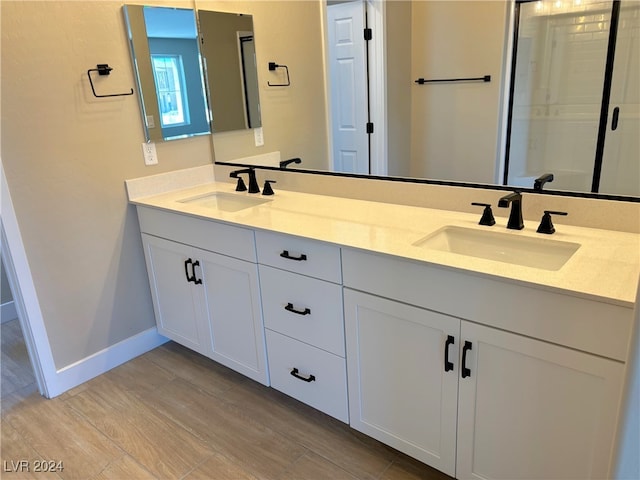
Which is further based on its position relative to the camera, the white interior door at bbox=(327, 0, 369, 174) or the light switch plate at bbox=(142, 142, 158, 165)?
the light switch plate at bbox=(142, 142, 158, 165)

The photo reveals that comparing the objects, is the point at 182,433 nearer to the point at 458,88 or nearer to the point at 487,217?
the point at 487,217

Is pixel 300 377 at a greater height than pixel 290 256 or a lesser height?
lesser

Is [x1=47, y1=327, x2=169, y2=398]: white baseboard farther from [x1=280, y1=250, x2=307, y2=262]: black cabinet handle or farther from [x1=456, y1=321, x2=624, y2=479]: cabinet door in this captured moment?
[x1=456, y1=321, x2=624, y2=479]: cabinet door

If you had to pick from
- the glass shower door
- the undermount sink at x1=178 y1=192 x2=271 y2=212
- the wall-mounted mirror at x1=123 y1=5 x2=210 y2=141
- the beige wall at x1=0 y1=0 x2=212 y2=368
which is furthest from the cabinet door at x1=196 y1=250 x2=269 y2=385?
the glass shower door

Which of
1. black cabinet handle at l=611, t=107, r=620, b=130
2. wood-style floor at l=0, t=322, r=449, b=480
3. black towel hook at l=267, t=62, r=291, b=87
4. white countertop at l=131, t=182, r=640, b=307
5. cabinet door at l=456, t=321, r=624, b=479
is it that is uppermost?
black towel hook at l=267, t=62, r=291, b=87

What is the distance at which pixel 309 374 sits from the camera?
6.31 feet

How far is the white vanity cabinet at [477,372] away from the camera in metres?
1.21

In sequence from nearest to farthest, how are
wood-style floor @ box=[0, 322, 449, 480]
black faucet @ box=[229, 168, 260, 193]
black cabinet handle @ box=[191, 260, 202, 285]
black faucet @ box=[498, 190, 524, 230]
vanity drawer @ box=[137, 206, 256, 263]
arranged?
black faucet @ box=[498, 190, 524, 230] < wood-style floor @ box=[0, 322, 449, 480] < vanity drawer @ box=[137, 206, 256, 263] < black cabinet handle @ box=[191, 260, 202, 285] < black faucet @ box=[229, 168, 260, 193]

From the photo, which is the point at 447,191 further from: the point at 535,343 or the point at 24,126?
the point at 24,126

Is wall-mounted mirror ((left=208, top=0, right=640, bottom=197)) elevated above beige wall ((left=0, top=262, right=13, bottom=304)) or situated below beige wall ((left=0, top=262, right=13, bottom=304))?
above

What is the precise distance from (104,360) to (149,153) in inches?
44.6

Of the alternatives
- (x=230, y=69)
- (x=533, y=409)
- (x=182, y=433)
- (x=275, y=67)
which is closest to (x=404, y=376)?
(x=533, y=409)

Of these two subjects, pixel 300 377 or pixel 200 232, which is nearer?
pixel 300 377

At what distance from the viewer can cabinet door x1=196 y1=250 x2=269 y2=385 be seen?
6.69 feet
